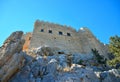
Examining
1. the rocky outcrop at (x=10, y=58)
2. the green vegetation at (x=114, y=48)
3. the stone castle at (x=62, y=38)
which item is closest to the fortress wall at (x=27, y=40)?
the stone castle at (x=62, y=38)

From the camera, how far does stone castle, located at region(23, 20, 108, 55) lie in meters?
31.8

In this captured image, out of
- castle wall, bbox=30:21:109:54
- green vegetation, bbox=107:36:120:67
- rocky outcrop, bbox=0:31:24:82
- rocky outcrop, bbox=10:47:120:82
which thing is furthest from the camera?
castle wall, bbox=30:21:109:54

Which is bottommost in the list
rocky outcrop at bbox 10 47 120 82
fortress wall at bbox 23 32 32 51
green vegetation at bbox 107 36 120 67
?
rocky outcrop at bbox 10 47 120 82

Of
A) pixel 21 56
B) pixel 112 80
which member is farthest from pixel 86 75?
pixel 21 56

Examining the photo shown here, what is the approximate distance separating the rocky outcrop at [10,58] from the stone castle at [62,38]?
1199 cm

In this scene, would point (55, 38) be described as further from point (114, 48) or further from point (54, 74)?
point (54, 74)

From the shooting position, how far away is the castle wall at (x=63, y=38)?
105 ft

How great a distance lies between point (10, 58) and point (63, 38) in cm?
1971

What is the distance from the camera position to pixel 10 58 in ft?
52.4

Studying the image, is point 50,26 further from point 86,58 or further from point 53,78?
point 53,78

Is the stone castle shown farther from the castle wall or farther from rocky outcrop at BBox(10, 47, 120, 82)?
rocky outcrop at BBox(10, 47, 120, 82)

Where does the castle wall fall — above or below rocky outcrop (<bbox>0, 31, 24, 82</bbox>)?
above

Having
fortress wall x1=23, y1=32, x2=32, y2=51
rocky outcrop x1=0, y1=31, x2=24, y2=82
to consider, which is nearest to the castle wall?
fortress wall x1=23, y1=32, x2=32, y2=51

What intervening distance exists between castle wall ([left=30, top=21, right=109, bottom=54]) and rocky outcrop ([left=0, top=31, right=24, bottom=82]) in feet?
39.2
